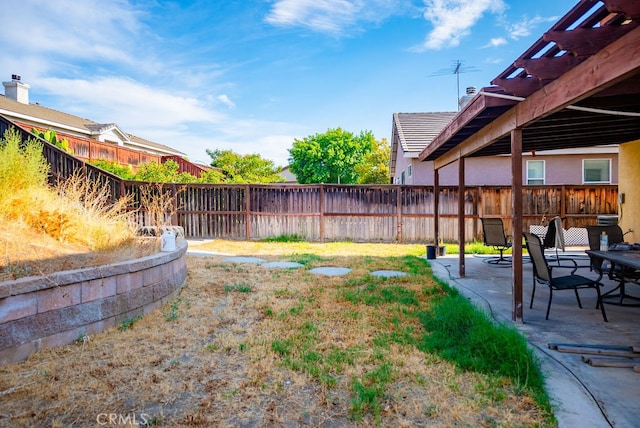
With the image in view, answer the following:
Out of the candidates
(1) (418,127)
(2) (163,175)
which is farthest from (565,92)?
(2) (163,175)

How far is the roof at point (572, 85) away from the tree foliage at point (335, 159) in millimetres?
24628

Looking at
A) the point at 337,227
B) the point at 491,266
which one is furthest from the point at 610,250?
the point at 337,227

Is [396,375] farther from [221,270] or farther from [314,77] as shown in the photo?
[314,77]

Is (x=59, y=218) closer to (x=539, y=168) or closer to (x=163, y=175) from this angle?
(x=163, y=175)

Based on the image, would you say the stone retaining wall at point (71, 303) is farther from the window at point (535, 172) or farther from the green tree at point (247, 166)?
the green tree at point (247, 166)

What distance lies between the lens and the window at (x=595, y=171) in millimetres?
11938

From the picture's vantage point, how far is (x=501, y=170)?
39.9ft

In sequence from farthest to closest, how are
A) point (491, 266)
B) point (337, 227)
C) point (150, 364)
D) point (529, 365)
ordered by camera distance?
point (337, 227) < point (491, 266) < point (150, 364) < point (529, 365)

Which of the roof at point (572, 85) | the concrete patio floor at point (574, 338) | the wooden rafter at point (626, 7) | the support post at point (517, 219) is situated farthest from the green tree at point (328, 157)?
the wooden rafter at point (626, 7)

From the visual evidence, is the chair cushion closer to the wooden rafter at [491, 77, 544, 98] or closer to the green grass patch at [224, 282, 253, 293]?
the wooden rafter at [491, 77, 544, 98]

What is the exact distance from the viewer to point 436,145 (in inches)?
247

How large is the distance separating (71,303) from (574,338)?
4.33 metres

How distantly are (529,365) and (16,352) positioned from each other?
12.0 feet

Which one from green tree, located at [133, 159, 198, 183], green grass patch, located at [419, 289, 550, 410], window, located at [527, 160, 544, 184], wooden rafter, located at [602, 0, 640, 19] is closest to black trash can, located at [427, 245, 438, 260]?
green grass patch, located at [419, 289, 550, 410]
